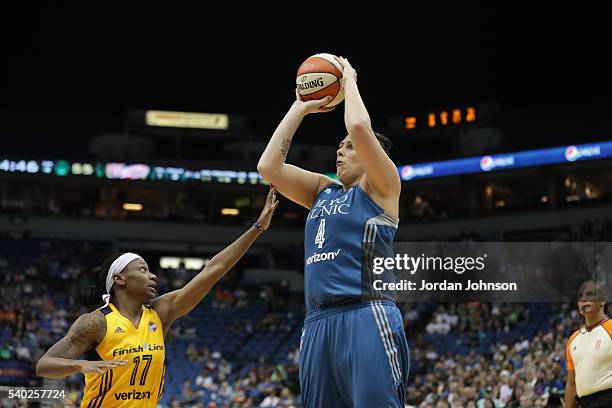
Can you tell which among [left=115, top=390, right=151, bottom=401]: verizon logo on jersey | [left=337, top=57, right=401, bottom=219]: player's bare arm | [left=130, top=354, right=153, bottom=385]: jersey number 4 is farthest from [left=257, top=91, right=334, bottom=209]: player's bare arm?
[left=115, top=390, right=151, bottom=401]: verizon logo on jersey

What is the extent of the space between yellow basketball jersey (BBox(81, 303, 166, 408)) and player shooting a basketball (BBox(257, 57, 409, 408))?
4.07 ft

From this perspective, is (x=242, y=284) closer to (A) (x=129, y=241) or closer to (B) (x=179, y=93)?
(A) (x=129, y=241)

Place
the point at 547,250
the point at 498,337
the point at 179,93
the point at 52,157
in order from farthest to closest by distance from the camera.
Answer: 1. the point at 179,93
2. the point at 52,157
3. the point at 498,337
4. the point at 547,250

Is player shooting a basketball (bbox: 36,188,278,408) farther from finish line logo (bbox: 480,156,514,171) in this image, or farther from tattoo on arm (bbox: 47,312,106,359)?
finish line logo (bbox: 480,156,514,171)

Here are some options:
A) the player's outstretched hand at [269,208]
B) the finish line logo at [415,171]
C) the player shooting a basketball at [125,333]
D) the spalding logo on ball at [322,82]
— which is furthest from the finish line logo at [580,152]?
the spalding logo on ball at [322,82]

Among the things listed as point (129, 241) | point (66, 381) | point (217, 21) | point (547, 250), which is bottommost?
point (66, 381)

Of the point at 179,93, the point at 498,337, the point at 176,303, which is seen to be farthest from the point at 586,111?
the point at 176,303

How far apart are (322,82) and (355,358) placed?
1.63m

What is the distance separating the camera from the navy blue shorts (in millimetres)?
4156

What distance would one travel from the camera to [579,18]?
104ft

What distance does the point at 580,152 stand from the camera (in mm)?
29891

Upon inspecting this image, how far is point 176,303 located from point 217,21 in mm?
31502

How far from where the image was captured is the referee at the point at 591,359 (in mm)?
7516

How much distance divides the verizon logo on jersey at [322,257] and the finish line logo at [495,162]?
27878mm
